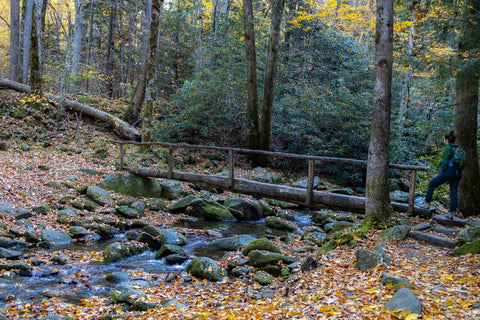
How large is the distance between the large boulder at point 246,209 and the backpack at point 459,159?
6.05 m

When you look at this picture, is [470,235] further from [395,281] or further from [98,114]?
[98,114]

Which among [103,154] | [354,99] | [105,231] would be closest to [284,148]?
[354,99]

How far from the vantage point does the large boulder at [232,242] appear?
8383mm

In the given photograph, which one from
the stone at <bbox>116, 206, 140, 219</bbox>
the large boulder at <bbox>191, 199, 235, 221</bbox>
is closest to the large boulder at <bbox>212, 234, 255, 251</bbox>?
the large boulder at <bbox>191, 199, 235, 221</bbox>

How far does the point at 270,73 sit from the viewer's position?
15047mm

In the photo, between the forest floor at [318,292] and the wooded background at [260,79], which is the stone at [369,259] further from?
the wooded background at [260,79]

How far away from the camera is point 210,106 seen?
53.6 feet

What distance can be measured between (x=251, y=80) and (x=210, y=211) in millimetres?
6991

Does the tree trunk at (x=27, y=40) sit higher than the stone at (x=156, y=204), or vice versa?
the tree trunk at (x=27, y=40)

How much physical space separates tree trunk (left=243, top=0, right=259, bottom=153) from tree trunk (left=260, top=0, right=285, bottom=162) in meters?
0.36

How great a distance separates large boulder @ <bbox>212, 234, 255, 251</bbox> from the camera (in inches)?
330

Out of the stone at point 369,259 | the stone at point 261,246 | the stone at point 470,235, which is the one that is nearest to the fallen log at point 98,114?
the stone at point 261,246

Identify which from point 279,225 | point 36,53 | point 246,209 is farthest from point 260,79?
point 36,53

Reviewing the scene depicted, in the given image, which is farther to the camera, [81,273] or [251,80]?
[251,80]
